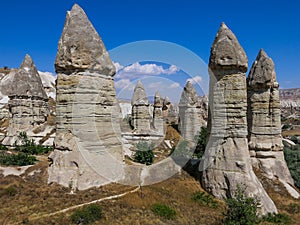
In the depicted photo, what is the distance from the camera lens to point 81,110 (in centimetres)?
1166

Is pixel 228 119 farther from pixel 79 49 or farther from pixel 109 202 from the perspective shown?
pixel 79 49

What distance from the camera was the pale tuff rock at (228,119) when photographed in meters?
12.2

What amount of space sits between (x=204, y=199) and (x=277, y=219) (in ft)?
9.99

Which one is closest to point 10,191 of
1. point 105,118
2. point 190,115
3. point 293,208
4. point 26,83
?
point 105,118

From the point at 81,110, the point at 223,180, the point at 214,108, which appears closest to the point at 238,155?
the point at 223,180

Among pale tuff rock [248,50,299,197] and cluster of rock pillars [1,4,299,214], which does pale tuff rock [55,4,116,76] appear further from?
pale tuff rock [248,50,299,197]

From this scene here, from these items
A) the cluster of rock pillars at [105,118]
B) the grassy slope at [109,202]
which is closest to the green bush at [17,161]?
the grassy slope at [109,202]

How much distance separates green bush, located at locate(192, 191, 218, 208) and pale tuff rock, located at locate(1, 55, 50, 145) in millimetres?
18036

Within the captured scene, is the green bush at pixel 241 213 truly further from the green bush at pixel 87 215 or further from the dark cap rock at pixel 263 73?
the dark cap rock at pixel 263 73

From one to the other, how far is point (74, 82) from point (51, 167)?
3891 mm

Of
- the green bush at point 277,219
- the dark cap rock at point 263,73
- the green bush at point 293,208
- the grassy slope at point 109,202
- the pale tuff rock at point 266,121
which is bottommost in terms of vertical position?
the green bush at point 293,208

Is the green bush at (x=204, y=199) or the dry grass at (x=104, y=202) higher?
the dry grass at (x=104, y=202)

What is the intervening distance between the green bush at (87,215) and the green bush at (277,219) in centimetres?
680

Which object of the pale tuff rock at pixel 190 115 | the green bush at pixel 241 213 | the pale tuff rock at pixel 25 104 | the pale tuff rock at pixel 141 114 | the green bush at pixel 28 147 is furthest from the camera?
the pale tuff rock at pixel 190 115
